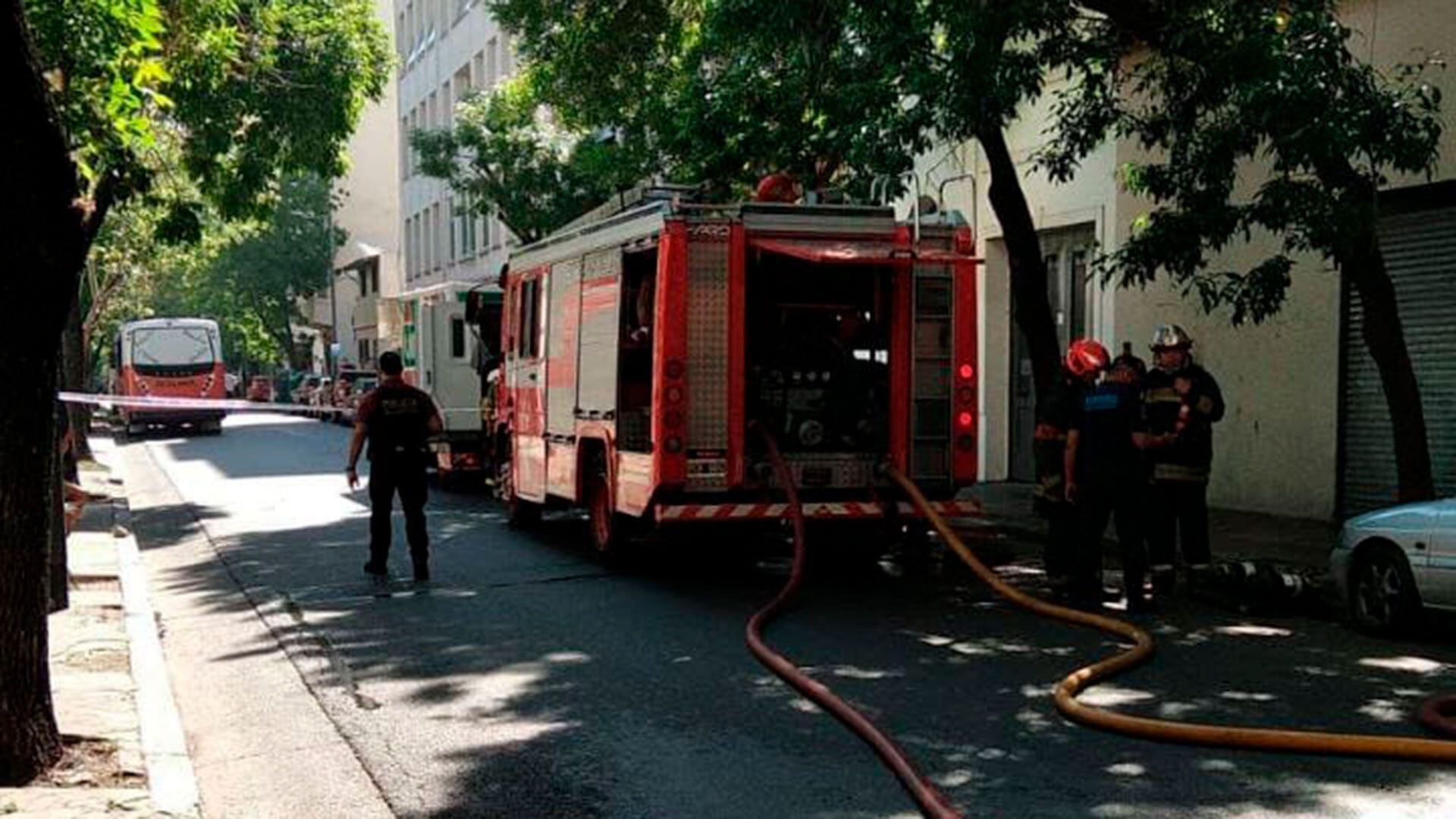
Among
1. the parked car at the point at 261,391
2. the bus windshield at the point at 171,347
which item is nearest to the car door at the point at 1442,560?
the bus windshield at the point at 171,347

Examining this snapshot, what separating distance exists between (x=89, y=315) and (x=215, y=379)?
12.9 feet

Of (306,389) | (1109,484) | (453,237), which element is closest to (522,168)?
(1109,484)

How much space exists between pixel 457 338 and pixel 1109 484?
44.4 feet

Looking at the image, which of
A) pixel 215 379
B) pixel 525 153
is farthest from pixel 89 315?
pixel 525 153

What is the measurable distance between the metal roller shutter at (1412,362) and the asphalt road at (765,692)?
490 centimetres

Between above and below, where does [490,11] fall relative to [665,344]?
above

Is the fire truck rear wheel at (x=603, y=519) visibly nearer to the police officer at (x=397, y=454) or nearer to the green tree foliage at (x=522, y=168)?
the police officer at (x=397, y=454)

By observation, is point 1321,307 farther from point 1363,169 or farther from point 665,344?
point 665,344

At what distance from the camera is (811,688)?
712 centimetres

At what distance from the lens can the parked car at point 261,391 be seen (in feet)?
214

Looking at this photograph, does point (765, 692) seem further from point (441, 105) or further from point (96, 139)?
point (441, 105)

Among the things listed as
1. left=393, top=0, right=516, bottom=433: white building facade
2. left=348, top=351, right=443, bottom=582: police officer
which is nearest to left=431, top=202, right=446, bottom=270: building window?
left=393, top=0, right=516, bottom=433: white building facade

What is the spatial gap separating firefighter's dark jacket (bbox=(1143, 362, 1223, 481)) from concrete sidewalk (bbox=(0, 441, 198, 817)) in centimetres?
653

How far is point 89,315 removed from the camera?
37.1 meters
